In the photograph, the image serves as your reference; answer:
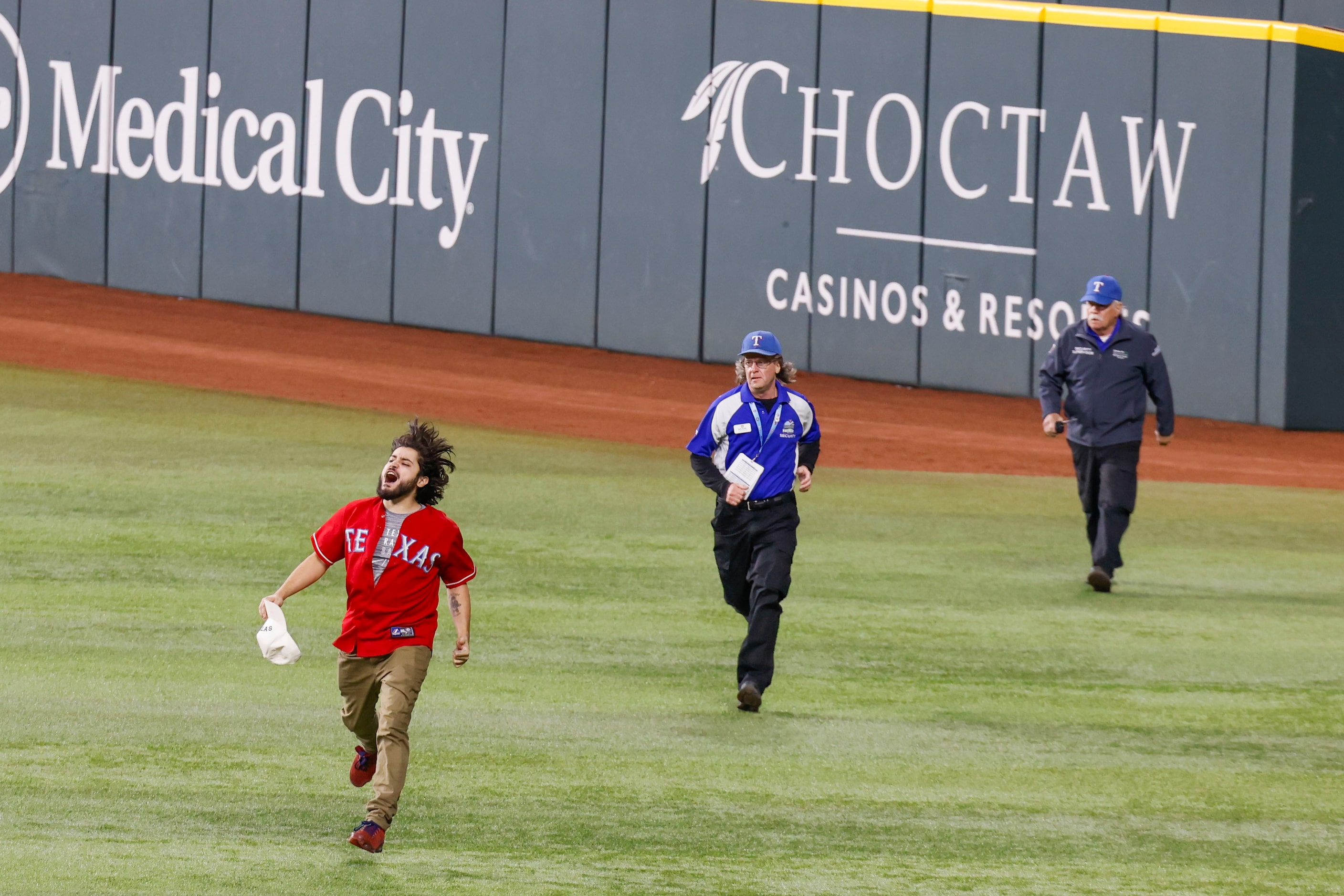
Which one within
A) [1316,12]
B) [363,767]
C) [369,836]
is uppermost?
[1316,12]

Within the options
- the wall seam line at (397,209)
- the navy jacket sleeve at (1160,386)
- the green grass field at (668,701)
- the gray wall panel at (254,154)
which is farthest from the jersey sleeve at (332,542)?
the gray wall panel at (254,154)

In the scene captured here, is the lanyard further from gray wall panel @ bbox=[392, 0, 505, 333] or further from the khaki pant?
gray wall panel @ bbox=[392, 0, 505, 333]

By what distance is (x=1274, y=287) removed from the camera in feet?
59.6

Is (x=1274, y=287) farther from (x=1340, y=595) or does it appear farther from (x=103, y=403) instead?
(x=103, y=403)

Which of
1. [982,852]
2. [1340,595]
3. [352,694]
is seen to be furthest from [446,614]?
[1340,595]

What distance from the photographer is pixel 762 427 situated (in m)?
9.04

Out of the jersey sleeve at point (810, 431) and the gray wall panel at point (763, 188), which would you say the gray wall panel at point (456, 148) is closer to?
the gray wall panel at point (763, 188)

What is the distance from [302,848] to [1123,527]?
684 cm

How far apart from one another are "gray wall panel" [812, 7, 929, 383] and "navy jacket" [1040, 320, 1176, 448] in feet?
25.7

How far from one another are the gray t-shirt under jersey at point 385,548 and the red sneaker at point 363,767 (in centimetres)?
88

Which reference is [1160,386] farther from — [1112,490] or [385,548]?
[385,548]

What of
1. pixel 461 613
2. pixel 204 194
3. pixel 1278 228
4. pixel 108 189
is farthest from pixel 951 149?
pixel 461 613

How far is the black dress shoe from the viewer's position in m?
8.82

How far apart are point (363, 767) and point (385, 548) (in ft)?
3.37
